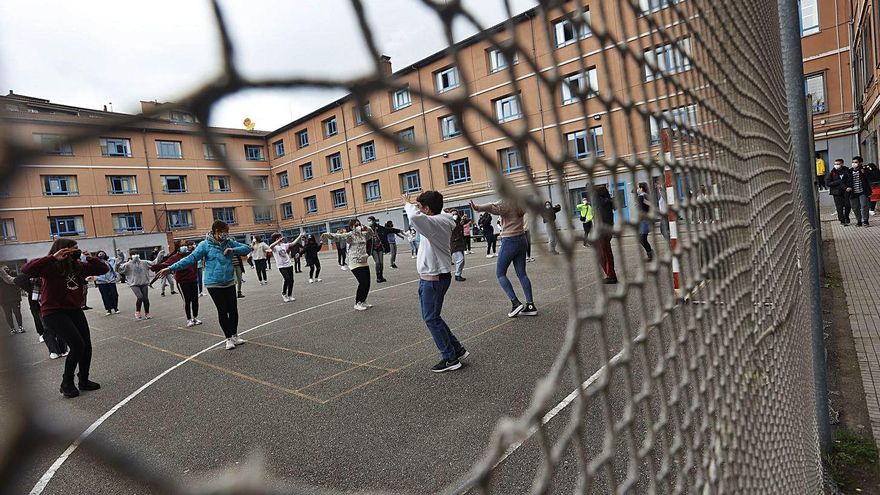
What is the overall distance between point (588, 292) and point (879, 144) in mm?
16315

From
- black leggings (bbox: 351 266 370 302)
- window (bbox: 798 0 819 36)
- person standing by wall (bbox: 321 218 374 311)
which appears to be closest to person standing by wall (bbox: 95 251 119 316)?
person standing by wall (bbox: 321 218 374 311)

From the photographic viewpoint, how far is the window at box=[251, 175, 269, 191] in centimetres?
45

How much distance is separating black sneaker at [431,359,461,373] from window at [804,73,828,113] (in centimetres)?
2489

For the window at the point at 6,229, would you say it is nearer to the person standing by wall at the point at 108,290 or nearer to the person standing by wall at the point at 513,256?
the person standing by wall at the point at 513,256

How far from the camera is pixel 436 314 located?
5180 mm

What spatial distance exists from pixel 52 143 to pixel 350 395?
4.66 metres

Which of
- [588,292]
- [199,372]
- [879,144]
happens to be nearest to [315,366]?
[199,372]

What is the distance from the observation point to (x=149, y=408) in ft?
16.6

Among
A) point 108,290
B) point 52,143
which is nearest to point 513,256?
point 52,143

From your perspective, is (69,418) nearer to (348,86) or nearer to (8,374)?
(8,374)

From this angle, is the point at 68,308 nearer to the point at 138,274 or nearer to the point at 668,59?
the point at 668,59

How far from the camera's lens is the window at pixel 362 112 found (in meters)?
0.52

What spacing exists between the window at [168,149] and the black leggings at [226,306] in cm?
724

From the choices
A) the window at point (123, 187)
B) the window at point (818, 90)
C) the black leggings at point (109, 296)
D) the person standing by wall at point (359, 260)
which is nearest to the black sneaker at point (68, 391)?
the person standing by wall at point (359, 260)
